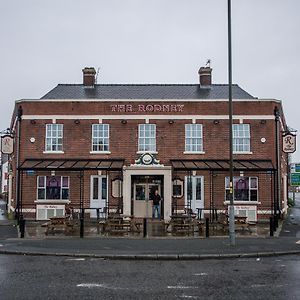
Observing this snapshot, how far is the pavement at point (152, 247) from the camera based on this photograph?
14.9 meters

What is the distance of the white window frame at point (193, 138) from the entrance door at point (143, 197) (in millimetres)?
2901

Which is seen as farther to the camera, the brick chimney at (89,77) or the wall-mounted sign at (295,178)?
the brick chimney at (89,77)

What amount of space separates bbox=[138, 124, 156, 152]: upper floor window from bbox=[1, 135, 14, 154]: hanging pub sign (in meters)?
7.72

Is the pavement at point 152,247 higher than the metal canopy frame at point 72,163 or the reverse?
the reverse

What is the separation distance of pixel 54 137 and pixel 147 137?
18.0ft

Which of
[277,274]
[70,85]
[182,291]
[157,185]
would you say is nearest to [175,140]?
[157,185]

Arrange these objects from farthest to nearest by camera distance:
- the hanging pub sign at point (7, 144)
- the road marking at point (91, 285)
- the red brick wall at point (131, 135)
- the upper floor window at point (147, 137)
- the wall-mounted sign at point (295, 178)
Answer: the wall-mounted sign at point (295, 178) < the hanging pub sign at point (7, 144) < the upper floor window at point (147, 137) < the red brick wall at point (131, 135) < the road marking at point (91, 285)

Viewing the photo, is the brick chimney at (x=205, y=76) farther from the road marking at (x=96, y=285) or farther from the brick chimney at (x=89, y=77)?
the road marking at (x=96, y=285)

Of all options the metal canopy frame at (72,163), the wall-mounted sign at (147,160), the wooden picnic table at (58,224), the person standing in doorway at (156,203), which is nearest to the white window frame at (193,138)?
the wall-mounted sign at (147,160)

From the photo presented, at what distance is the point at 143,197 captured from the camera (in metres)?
29.8

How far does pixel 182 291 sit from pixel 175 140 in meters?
20.3

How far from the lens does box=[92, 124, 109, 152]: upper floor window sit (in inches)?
1177

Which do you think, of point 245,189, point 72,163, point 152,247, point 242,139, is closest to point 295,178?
point 245,189

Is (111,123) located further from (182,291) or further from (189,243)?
(182,291)
